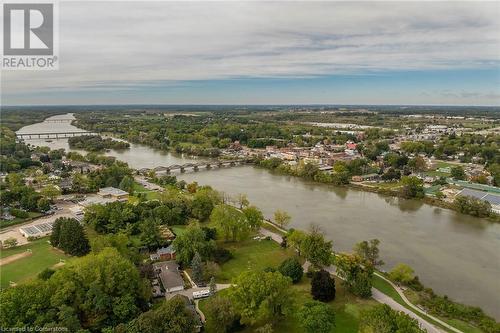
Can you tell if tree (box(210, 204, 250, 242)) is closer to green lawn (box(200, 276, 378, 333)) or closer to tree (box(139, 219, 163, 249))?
tree (box(139, 219, 163, 249))

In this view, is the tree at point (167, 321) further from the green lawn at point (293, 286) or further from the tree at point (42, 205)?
the tree at point (42, 205)

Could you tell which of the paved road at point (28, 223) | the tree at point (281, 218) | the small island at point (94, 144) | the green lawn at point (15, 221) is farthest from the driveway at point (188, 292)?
the small island at point (94, 144)

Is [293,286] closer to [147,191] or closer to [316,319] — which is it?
[316,319]

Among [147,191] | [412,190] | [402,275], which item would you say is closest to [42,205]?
[147,191]

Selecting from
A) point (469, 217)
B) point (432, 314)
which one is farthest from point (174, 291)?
point (469, 217)

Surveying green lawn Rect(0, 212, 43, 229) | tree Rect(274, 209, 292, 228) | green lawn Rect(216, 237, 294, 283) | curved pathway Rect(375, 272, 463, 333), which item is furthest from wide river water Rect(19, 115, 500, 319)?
green lawn Rect(0, 212, 43, 229)

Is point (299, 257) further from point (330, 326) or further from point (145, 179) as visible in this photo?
point (145, 179)
